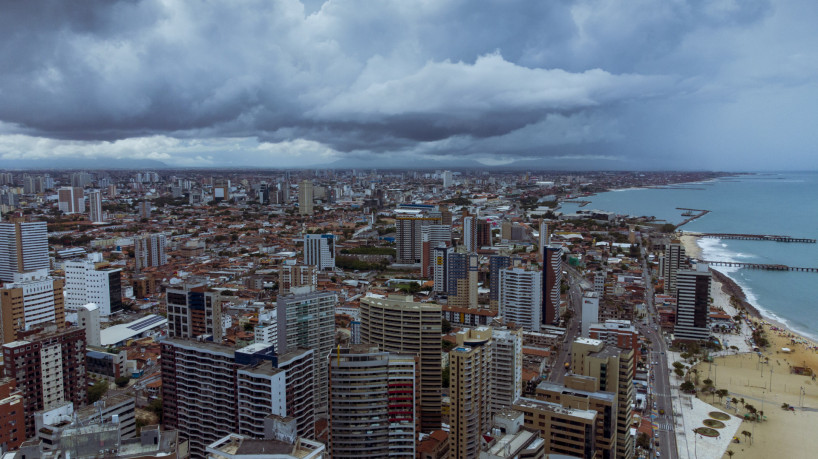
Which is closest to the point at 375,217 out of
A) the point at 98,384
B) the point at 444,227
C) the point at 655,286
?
the point at 444,227

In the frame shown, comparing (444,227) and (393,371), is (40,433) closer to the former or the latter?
(393,371)

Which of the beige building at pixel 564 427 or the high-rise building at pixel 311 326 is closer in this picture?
the beige building at pixel 564 427

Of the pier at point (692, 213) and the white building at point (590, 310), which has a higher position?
the pier at point (692, 213)

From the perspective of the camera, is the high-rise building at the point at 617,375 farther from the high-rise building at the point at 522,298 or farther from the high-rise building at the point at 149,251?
the high-rise building at the point at 149,251

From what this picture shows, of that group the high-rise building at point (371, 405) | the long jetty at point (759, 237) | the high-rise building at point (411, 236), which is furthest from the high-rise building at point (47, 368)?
the long jetty at point (759, 237)

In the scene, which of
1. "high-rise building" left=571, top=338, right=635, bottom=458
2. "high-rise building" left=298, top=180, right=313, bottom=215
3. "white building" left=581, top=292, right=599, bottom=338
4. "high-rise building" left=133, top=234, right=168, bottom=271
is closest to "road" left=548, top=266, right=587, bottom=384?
"white building" left=581, top=292, right=599, bottom=338

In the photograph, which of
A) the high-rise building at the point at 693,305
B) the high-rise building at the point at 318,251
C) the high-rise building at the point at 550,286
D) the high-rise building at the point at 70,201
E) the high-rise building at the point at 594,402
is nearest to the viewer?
the high-rise building at the point at 594,402
